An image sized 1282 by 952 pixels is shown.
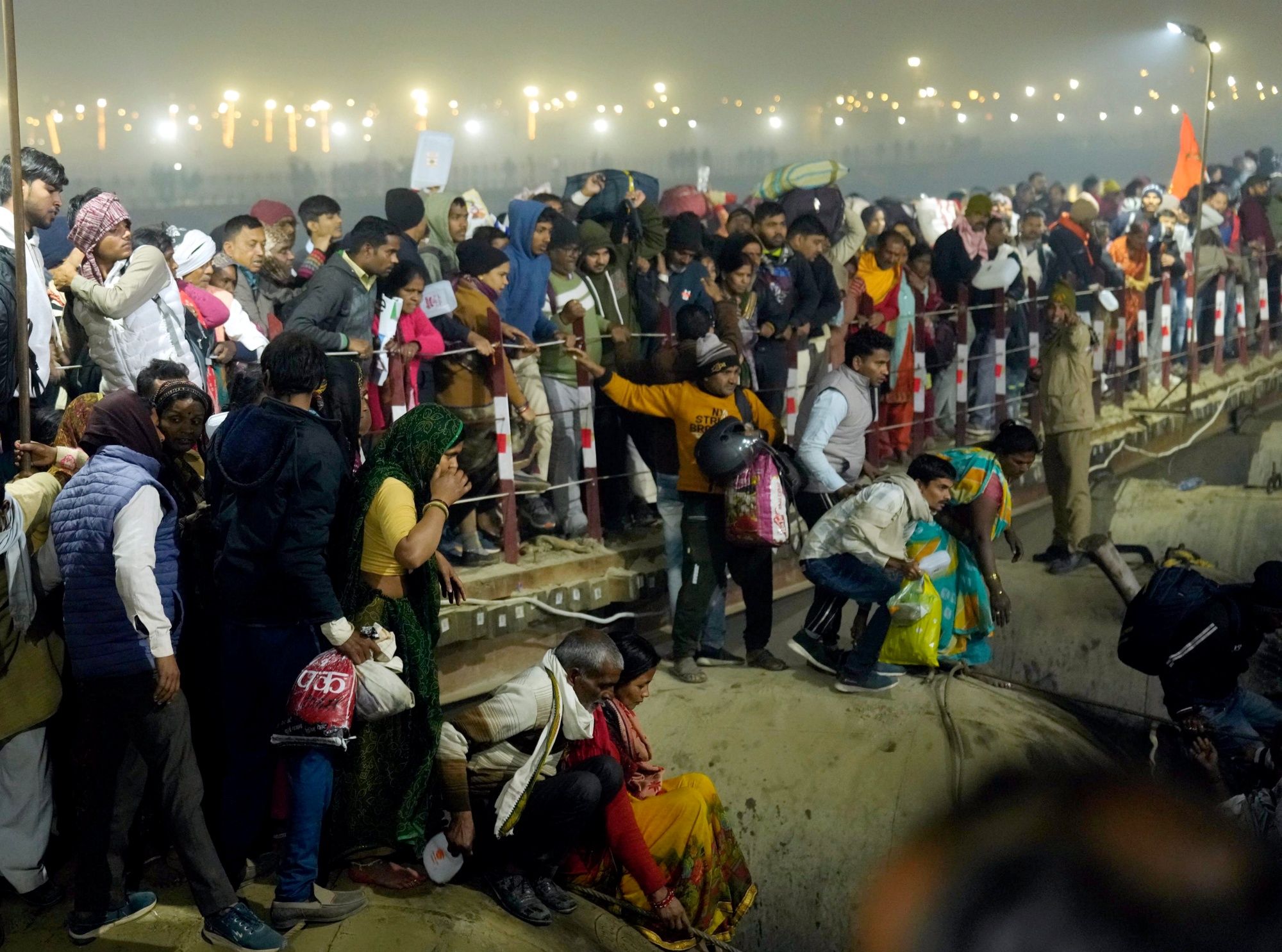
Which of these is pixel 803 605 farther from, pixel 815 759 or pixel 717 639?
pixel 815 759

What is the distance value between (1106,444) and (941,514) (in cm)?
383

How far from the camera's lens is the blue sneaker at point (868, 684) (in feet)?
17.4

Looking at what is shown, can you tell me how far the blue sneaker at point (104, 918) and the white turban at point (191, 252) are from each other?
2.37 meters

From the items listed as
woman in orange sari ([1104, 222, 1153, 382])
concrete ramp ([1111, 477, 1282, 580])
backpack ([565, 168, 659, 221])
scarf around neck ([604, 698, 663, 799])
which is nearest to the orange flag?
woman in orange sari ([1104, 222, 1153, 382])

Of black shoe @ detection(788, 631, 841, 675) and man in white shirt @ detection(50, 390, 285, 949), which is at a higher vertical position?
man in white shirt @ detection(50, 390, 285, 949)

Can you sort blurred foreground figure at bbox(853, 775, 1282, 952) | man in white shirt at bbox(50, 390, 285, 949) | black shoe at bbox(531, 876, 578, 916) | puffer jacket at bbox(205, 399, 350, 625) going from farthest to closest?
black shoe at bbox(531, 876, 578, 916) < puffer jacket at bbox(205, 399, 350, 625) < man in white shirt at bbox(50, 390, 285, 949) < blurred foreground figure at bbox(853, 775, 1282, 952)

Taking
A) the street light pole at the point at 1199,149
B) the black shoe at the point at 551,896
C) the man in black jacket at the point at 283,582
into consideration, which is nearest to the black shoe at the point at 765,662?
the black shoe at the point at 551,896

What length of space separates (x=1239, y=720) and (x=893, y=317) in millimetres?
3251

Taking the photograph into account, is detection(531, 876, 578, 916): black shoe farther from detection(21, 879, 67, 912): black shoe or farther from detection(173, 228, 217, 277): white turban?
detection(173, 228, 217, 277): white turban

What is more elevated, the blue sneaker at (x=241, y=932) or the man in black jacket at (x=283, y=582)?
the man in black jacket at (x=283, y=582)

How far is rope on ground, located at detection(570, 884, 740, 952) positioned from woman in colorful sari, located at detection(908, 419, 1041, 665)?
1.96 metres

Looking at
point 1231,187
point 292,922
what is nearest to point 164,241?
point 292,922

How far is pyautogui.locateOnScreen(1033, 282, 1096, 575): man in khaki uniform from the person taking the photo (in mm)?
7082

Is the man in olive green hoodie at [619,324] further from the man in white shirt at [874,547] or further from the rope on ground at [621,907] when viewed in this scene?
the rope on ground at [621,907]
